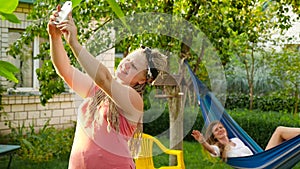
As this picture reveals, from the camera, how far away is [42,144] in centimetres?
535

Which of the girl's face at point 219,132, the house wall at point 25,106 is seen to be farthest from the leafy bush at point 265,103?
the girl's face at point 219,132

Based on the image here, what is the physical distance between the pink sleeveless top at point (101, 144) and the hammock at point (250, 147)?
166 centimetres

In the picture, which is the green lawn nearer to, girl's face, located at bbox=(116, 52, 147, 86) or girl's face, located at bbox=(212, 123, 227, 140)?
girl's face, located at bbox=(212, 123, 227, 140)

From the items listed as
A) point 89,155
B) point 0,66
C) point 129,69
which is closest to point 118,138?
point 89,155

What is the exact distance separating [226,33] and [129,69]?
2809 mm

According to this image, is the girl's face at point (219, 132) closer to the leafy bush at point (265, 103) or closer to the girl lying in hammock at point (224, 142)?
the girl lying in hammock at point (224, 142)

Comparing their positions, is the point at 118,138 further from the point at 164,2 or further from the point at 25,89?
the point at 25,89

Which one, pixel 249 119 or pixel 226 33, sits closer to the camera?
pixel 226 33

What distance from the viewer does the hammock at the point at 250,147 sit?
321cm

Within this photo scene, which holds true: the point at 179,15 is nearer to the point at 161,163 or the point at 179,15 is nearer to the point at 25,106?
the point at 161,163

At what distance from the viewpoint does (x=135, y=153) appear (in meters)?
1.73

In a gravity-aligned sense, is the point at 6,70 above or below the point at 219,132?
above

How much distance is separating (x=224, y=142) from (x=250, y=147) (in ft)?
0.69

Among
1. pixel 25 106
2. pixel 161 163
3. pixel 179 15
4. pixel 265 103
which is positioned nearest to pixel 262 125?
pixel 161 163
